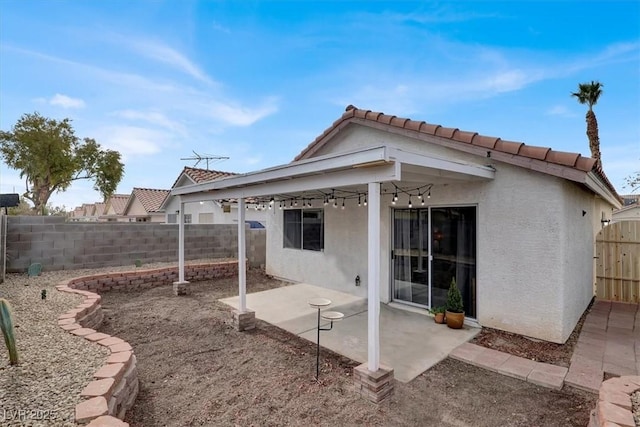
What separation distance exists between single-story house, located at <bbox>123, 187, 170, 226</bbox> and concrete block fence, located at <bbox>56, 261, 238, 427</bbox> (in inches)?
648

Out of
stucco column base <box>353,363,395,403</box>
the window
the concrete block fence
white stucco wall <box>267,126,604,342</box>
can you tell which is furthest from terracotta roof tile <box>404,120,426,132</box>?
the concrete block fence

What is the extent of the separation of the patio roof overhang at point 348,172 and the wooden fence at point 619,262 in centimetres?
533

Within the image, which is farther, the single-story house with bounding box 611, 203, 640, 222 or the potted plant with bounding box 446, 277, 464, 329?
the single-story house with bounding box 611, 203, 640, 222

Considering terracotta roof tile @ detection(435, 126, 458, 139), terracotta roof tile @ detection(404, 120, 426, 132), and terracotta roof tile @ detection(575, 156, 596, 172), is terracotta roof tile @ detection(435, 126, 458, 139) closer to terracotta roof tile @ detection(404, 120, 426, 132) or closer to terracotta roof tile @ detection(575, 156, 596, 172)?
terracotta roof tile @ detection(404, 120, 426, 132)

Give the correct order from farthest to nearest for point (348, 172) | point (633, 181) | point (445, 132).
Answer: point (633, 181), point (445, 132), point (348, 172)

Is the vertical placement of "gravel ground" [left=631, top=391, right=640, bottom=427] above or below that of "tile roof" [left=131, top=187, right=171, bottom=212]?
below

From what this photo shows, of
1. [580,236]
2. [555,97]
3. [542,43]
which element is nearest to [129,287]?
[580,236]

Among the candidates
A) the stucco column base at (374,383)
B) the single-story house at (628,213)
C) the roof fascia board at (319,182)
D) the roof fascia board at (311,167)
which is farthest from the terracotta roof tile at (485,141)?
the single-story house at (628,213)

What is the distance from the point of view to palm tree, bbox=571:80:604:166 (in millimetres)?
16188

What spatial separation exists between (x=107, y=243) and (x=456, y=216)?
33.3ft

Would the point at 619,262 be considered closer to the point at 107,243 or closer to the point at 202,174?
the point at 107,243

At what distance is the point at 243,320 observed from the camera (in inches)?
235

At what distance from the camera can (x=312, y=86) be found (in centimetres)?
1212

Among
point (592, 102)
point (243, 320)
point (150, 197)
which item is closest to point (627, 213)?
point (592, 102)
